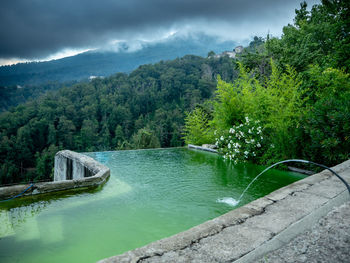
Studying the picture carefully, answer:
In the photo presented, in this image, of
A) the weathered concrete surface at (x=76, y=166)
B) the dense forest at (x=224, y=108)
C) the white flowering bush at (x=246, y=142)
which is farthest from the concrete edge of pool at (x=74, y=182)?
the dense forest at (x=224, y=108)

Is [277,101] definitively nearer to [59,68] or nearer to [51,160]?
[51,160]

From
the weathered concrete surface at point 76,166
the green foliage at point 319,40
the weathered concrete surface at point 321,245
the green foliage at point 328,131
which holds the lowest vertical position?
the weathered concrete surface at point 76,166

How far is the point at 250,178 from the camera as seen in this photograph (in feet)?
14.2

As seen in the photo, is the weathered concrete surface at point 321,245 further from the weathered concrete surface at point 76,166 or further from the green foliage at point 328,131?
the weathered concrete surface at point 76,166

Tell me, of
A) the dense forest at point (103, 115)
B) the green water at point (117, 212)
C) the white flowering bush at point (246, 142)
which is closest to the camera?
the green water at point (117, 212)

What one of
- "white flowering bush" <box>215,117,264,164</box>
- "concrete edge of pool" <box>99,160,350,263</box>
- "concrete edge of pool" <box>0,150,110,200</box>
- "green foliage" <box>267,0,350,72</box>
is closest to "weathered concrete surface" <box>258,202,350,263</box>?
"concrete edge of pool" <box>99,160,350,263</box>

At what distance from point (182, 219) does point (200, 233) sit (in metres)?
1.13

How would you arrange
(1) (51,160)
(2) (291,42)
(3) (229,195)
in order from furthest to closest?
(1) (51,160) → (2) (291,42) → (3) (229,195)

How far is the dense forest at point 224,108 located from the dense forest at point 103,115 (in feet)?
0.76

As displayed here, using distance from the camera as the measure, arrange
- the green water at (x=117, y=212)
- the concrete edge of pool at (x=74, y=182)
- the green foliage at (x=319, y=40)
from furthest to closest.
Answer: the green foliage at (x=319, y=40), the concrete edge of pool at (x=74, y=182), the green water at (x=117, y=212)

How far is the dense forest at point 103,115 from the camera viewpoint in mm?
38372

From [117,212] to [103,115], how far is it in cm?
5323

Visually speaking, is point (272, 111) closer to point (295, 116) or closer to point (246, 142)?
point (295, 116)

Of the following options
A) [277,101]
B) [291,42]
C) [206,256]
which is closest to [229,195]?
[206,256]
